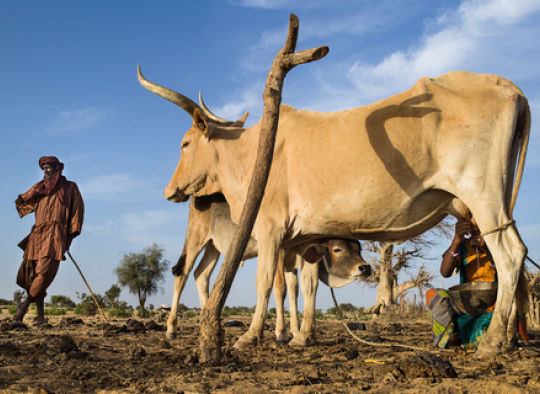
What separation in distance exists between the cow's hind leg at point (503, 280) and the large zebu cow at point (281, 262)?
6.84 feet

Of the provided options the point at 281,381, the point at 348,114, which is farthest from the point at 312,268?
the point at 281,381

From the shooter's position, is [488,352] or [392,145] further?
[392,145]

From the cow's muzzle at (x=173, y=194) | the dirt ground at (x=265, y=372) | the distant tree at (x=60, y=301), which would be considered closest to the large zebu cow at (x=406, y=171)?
the dirt ground at (x=265, y=372)

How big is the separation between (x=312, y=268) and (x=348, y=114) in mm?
2287

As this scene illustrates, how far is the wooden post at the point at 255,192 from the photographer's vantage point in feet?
12.8

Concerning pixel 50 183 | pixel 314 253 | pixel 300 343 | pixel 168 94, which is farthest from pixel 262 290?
pixel 50 183

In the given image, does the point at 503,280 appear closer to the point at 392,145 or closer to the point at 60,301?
the point at 392,145

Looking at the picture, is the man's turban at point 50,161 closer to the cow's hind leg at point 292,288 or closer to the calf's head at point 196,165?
the calf's head at point 196,165

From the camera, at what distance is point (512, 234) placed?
13.8 feet

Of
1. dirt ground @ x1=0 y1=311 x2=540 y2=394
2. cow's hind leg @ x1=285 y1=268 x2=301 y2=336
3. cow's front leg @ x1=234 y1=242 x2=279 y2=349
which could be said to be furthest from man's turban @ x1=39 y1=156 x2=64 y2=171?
cow's front leg @ x1=234 y1=242 x2=279 y2=349

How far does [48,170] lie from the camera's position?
28.9 ft

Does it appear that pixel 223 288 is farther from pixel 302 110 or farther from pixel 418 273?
pixel 418 273

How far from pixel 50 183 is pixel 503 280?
7989 mm

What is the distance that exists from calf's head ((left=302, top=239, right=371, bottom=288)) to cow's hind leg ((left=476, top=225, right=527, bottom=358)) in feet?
6.84
